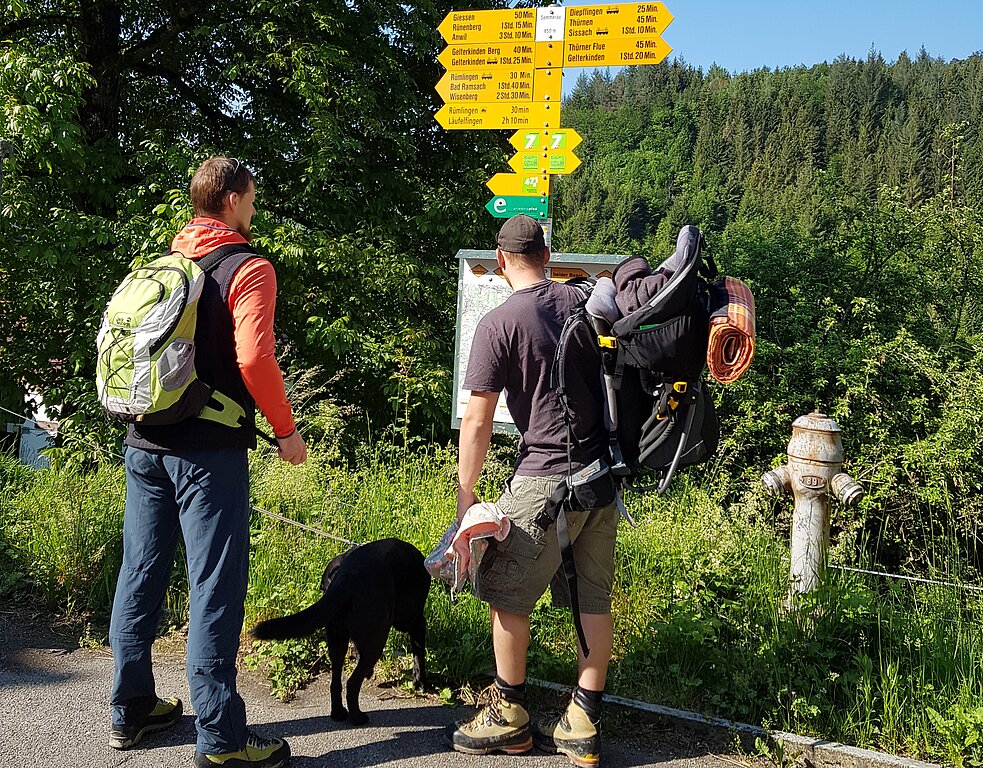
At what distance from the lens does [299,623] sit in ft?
10.1

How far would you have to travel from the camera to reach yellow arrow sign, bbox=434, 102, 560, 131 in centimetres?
503

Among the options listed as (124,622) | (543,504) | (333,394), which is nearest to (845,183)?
(333,394)

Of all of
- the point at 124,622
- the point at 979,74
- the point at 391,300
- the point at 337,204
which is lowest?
the point at 124,622

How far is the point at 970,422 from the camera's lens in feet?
27.3

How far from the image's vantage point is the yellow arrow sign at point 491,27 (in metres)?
4.96

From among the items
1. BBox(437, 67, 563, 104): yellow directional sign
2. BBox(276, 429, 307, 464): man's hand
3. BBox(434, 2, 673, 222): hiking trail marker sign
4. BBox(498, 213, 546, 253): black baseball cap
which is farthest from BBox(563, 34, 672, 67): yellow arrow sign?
BBox(276, 429, 307, 464): man's hand

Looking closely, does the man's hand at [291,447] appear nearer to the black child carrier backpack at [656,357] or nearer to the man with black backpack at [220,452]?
the man with black backpack at [220,452]

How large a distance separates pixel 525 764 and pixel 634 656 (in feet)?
2.70

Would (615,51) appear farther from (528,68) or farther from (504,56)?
(504,56)

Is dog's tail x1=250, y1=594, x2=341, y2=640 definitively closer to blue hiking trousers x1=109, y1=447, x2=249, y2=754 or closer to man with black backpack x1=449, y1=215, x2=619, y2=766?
blue hiking trousers x1=109, y1=447, x2=249, y2=754

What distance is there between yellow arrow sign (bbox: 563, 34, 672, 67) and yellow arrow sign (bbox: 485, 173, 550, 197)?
2.19ft

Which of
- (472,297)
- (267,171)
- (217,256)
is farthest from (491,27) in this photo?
(267,171)

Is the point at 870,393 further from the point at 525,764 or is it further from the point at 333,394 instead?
the point at 525,764

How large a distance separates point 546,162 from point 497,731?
3.27 m
